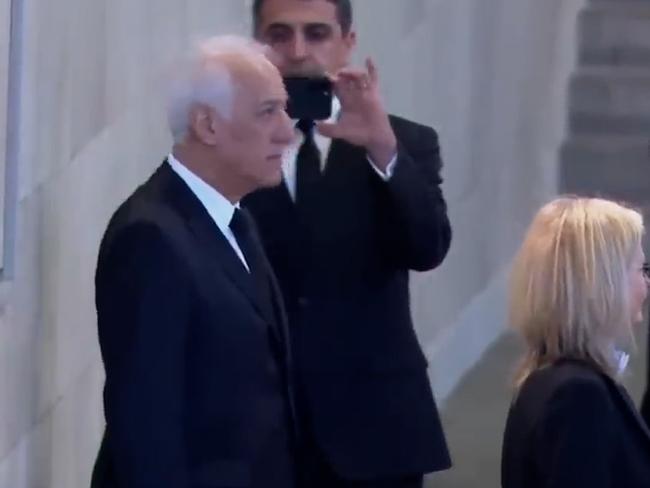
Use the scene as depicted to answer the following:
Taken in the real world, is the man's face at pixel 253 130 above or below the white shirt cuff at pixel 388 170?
above

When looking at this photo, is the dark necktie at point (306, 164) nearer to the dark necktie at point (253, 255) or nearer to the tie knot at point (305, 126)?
the tie knot at point (305, 126)

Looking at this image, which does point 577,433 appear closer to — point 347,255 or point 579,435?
point 579,435

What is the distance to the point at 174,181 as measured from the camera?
2.52 m

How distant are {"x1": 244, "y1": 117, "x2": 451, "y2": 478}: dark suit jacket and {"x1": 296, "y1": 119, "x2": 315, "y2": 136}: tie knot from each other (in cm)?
6

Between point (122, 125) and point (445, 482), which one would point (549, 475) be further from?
point (445, 482)

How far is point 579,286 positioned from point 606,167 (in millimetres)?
5477

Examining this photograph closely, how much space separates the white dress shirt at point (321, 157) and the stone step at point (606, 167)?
192 inches

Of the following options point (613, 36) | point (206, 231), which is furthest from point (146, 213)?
point (613, 36)

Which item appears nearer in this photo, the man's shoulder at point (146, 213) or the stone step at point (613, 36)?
the man's shoulder at point (146, 213)

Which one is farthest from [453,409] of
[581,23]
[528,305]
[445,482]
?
[528,305]

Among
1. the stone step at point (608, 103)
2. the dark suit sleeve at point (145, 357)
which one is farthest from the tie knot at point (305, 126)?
the stone step at point (608, 103)

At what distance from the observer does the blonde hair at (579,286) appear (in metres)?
2.55

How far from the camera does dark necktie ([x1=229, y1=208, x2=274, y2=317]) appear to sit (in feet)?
8.46

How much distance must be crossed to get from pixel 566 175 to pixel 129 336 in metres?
5.74
